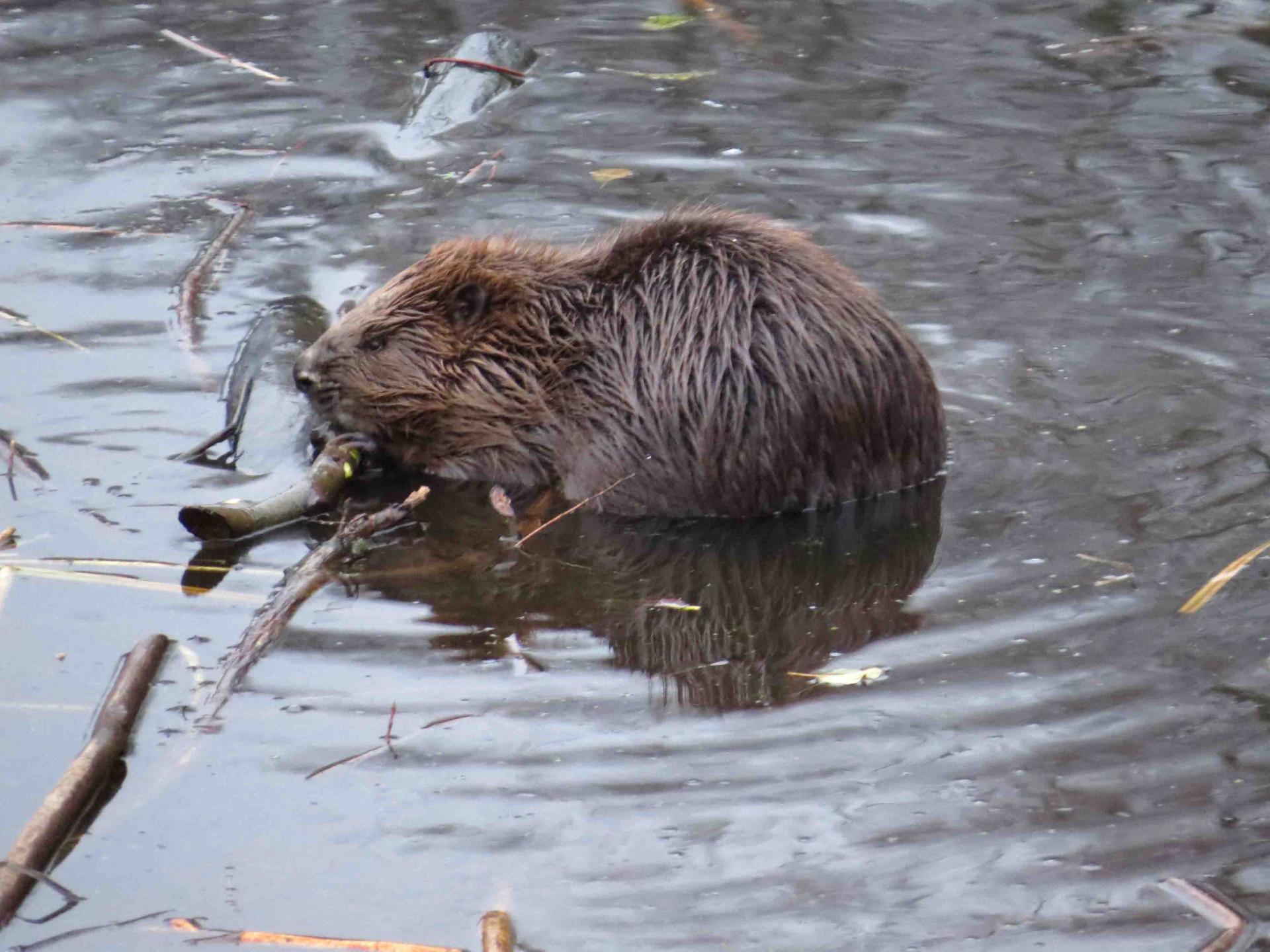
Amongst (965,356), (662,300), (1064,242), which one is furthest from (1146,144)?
(662,300)

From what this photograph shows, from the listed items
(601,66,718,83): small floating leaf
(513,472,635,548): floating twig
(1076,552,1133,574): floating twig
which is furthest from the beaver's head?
(601,66,718,83): small floating leaf

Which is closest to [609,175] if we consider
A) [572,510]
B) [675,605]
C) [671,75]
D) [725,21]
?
[671,75]

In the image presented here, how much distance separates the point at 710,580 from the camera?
4355 millimetres

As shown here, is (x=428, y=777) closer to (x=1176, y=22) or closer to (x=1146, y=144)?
(x=1146, y=144)

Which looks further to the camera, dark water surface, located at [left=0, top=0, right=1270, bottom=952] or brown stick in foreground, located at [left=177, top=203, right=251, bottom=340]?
brown stick in foreground, located at [left=177, top=203, right=251, bottom=340]

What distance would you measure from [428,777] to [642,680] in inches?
23.9

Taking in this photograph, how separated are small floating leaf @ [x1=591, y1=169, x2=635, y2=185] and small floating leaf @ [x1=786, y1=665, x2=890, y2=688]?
3.77 meters

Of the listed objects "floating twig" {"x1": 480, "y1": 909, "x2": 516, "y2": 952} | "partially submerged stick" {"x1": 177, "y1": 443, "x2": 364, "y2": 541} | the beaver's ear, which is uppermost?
the beaver's ear

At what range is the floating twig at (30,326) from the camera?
18.3ft

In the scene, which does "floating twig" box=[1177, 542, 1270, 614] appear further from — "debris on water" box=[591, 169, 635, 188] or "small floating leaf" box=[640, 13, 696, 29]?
"small floating leaf" box=[640, 13, 696, 29]

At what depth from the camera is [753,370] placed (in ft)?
14.7

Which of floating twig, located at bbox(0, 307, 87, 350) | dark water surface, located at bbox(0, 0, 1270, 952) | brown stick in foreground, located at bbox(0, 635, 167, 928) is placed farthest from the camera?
floating twig, located at bbox(0, 307, 87, 350)

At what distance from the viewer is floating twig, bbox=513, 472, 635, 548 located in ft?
15.1

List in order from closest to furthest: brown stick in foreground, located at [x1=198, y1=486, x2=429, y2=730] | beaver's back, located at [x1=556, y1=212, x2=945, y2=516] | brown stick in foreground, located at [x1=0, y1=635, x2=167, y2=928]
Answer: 1. brown stick in foreground, located at [x1=0, y1=635, x2=167, y2=928]
2. brown stick in foreground, located at [x1=198, y1=486, x2=429, y2=730]
3. beaver's back, located at [x1=556, y1=212, x2=945, y2=516]
